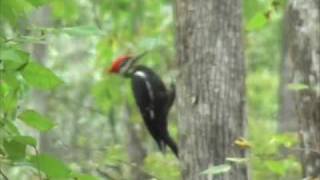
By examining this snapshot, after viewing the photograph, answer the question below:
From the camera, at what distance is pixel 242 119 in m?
3.83

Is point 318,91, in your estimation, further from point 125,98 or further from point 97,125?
point 97,125

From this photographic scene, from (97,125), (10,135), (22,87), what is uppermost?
(22,87)

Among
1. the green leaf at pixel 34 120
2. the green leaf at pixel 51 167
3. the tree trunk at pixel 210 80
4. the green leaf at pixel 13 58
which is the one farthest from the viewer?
the tree trunk at pixel 210 80

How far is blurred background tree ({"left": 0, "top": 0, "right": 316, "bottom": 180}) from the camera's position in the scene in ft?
6.13

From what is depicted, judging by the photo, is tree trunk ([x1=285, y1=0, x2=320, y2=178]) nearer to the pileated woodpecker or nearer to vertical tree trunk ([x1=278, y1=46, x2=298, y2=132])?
the pileated woodpecker

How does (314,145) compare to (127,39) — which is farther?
(127,39)

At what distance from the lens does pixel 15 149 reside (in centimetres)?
187

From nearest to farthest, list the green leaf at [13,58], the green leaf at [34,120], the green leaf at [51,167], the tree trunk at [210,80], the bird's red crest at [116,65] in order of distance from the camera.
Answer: the green leaf at [13,58]
the green leaf at [51,167]
the green leaf at [34,120]
the tree trunk at [210,80]
the bird's red crest at [116,65]

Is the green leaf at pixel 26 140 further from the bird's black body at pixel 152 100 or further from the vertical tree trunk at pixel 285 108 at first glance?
the vertical tree trunk at pixel 285 108

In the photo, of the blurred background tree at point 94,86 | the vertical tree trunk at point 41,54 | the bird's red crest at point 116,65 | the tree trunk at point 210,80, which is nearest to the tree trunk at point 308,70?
the blurred background tree at point 94,86

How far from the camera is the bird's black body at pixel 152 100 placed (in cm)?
536

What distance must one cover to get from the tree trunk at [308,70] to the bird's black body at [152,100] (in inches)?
49.1

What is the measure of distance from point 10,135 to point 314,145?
2.63 m

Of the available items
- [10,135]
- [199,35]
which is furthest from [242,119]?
[10,135]
